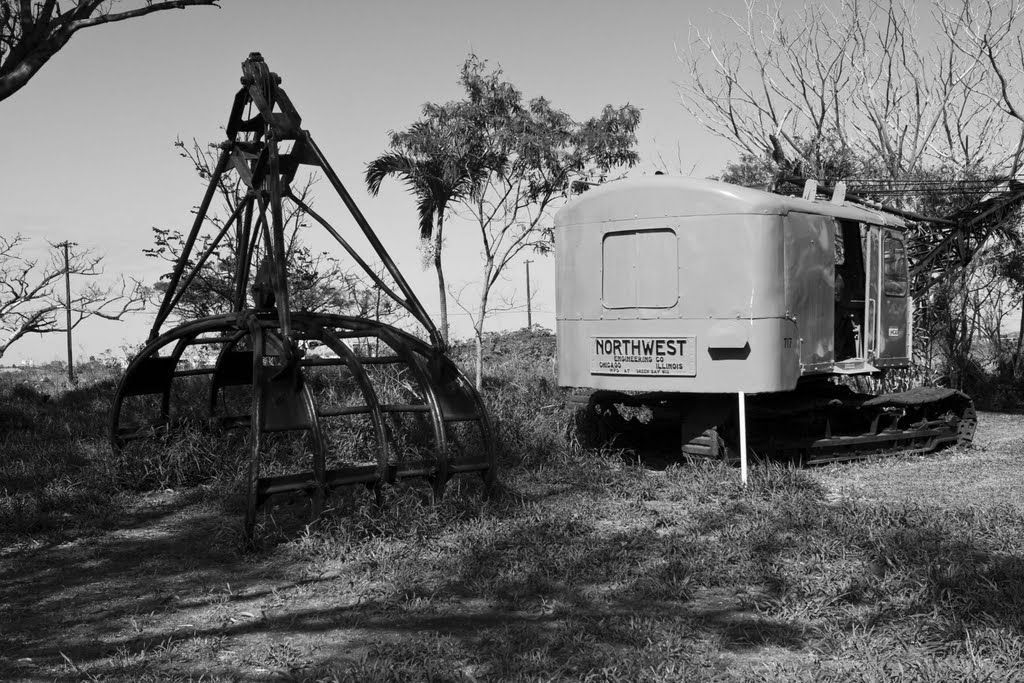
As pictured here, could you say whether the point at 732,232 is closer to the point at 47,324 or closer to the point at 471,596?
the point at 471,596

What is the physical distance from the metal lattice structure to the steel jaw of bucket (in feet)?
0.04

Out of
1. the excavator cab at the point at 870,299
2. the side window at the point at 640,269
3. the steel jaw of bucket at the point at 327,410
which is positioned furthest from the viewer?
the excavator cab at the point at 870,299

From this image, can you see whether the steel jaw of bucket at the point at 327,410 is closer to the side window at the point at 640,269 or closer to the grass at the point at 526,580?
the grass at the point at 526,580

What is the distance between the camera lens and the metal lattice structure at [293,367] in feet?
23.0

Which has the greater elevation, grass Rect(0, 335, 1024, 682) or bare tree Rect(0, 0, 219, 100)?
bare tree Rect(0, 0, 219, 100)

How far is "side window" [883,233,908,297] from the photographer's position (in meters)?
11.3

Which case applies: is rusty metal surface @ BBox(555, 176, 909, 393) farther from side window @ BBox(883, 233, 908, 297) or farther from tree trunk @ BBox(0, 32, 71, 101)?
tree trunk @ BBox(0, 32, 71, 101)

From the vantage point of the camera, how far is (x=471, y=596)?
18.6ft

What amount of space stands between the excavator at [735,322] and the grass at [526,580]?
37.4 inches

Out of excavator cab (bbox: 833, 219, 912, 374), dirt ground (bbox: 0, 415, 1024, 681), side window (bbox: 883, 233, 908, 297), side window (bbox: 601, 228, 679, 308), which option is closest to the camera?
dirt ground (bbox: 0, 415, 1024, 681)

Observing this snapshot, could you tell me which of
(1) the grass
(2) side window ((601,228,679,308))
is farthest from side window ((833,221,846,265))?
(1) the grass

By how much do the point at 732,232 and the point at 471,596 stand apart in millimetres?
4887

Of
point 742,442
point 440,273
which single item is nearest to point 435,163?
point 440,273

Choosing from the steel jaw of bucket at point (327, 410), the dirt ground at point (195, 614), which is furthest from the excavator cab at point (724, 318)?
the dirt ground at point (195, 614)
